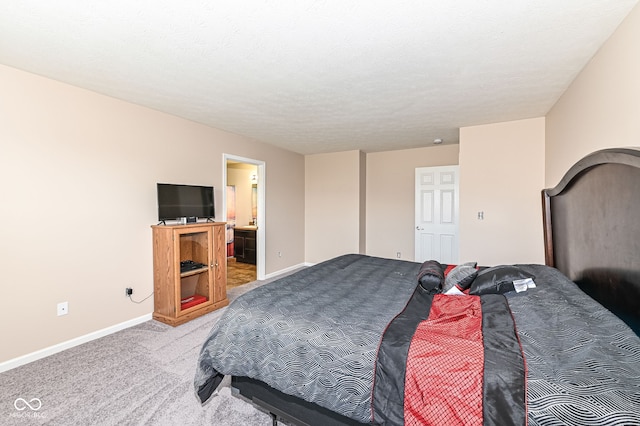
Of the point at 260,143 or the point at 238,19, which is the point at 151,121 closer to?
the point at 260,143

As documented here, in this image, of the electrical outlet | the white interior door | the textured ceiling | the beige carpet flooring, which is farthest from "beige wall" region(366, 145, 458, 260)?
the electrical outlet

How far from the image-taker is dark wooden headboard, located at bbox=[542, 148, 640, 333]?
4.55ft

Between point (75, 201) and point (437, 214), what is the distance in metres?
4.89

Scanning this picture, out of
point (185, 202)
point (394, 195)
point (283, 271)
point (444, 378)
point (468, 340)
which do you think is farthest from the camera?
point (394, 195)

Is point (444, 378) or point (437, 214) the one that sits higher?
point (437, 214)

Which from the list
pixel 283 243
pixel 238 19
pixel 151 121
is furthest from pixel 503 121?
pixel 151 121

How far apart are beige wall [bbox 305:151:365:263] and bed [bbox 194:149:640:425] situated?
3228 millimetres

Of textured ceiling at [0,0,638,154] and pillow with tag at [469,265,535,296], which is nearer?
textured ceiling at [0,0,638,154]

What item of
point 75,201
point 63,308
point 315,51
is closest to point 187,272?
point 63,308

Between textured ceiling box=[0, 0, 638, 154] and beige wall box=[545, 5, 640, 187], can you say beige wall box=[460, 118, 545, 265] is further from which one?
beige wall box=[545, 5, 640, 187]

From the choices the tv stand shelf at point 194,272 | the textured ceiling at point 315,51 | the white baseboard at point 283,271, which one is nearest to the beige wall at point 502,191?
the textured ceiling at point 315,51

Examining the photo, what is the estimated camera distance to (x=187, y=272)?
320cm

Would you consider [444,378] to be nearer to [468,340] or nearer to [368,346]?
[468,340]

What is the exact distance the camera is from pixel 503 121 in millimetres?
3537
